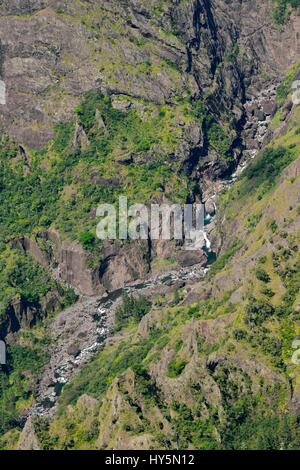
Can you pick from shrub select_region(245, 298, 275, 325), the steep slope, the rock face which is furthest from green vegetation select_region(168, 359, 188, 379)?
the rock face

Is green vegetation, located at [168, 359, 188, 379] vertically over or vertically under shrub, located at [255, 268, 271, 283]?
under

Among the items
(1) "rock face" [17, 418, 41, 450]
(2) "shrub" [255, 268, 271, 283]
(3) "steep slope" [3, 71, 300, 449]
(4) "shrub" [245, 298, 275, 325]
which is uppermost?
(2) "shrub" [255, 268, 271, 283]

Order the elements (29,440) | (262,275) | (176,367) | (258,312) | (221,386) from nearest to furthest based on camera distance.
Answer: (29,440) → (221,386) → (176,367) → (258,312) → (262,275)

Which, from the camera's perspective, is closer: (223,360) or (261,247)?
(223,360)

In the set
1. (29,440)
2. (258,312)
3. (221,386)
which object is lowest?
(29,440)

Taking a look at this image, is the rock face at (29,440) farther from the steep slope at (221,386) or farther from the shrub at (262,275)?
the shrub at (262,275)

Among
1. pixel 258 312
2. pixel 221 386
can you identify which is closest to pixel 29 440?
pixel 221 386

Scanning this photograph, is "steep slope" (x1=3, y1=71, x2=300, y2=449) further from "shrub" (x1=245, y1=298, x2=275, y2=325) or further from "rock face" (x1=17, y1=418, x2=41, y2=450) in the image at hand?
"rock face" (x1=17, y1=418, x2=41, y2=450)

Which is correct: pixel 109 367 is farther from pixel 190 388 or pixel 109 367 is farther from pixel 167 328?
pixel 190 388

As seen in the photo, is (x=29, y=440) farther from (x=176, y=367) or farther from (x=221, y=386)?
(x=221, y=386)
